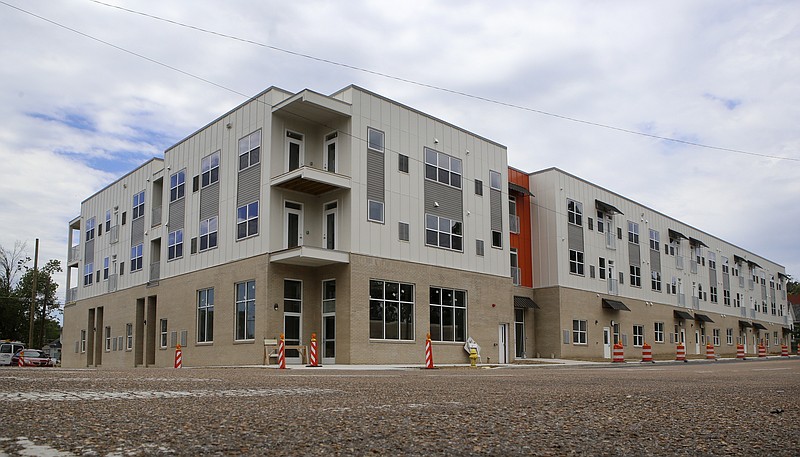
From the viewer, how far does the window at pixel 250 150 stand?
32.9 m

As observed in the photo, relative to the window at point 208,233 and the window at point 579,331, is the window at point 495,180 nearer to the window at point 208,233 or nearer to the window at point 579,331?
the window at point 579,331

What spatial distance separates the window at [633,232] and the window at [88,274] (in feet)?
135

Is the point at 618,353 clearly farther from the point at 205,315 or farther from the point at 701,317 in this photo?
the point at 701,317

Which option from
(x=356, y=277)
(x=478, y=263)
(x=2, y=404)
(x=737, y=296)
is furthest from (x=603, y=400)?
→ (x=737, y=296)

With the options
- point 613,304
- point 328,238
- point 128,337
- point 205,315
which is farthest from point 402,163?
point 613,304

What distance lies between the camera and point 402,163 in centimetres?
3472

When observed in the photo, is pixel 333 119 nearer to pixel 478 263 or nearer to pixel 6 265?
pixel 478 263

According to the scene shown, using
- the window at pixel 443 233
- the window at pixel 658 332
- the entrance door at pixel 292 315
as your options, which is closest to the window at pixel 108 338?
the entrance door at pixel 292 315

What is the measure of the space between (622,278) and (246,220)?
31.5m

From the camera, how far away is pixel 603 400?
27.8 feet

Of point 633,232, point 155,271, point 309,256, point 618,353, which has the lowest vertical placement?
point 618,353

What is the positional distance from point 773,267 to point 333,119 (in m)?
76.0

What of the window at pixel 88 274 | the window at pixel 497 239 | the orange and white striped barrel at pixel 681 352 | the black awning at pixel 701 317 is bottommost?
the orange and white striped barrel at pixel 681 352

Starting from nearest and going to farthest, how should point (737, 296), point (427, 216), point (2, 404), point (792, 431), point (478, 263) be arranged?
point (792, 431), point (2, 404), point (427, 216), point (478, 263), point (737, 296)
